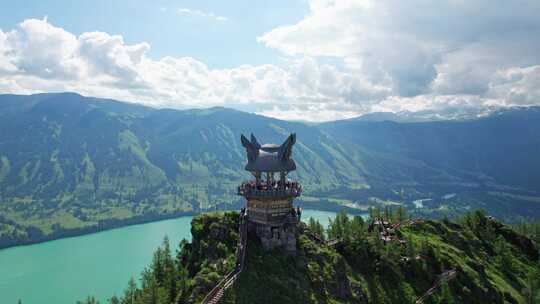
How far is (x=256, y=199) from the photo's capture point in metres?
47.3

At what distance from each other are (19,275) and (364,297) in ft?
582

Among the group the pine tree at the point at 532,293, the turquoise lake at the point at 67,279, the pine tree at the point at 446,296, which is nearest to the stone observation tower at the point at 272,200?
the pine tree at the point at 446,296

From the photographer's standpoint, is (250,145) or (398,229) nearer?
(250,145)

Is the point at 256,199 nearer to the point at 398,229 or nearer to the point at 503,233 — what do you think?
the point at 398,229

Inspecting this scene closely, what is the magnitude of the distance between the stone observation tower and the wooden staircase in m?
1.16

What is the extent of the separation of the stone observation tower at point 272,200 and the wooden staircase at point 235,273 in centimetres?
116

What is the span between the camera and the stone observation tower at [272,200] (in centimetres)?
4619

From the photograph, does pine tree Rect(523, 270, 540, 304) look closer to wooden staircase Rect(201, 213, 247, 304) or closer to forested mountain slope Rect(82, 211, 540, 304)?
forested mountain slope Rect(82, 211, 540, 304)

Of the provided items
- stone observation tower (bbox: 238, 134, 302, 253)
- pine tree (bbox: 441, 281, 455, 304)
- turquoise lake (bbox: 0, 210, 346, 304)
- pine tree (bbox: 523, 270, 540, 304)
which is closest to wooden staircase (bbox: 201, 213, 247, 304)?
stone observation tower (bbox: 238, 134, 302, 253)

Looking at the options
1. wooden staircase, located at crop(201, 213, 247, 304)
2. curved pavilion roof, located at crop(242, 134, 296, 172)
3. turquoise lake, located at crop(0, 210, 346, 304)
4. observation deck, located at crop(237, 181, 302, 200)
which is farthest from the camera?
turquoise lake, located at crop(0, 210, 346, 304)

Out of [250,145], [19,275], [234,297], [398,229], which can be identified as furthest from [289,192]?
[19,275]

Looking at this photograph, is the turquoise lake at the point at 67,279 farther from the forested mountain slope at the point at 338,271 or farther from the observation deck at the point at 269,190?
the observation deck at the point at 269,190

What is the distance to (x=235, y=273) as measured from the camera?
135 feet

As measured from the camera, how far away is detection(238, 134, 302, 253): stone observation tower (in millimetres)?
46188
